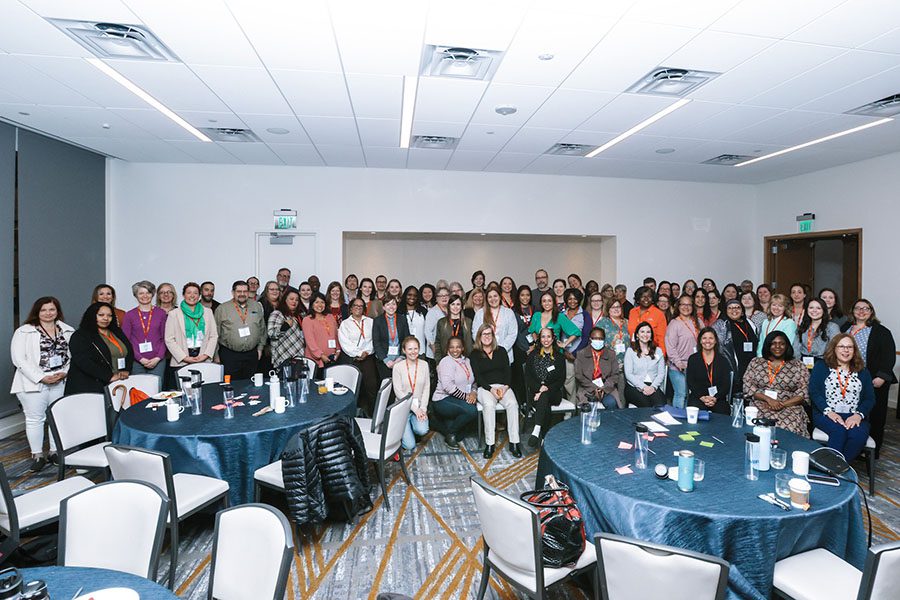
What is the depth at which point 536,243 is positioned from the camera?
31.9 ft

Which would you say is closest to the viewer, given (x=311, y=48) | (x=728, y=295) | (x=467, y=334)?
(x=311, y=48)

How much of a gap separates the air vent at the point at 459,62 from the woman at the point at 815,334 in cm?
461

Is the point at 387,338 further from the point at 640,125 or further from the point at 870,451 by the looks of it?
the point at 870,451

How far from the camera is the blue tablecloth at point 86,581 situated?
167 centimetres

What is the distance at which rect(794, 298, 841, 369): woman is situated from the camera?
215 inches

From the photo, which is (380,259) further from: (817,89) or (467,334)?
(817,89)

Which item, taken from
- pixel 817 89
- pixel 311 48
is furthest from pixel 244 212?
pixel 817 89

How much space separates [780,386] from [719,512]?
9.59 ft

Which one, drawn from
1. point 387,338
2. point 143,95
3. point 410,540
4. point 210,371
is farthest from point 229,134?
point 410,540

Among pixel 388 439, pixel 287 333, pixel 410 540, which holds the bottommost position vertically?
pixel 410 540

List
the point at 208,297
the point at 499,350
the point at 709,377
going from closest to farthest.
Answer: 1. the point at 709,377
2. the point at 499,350
3. the point at 208,297

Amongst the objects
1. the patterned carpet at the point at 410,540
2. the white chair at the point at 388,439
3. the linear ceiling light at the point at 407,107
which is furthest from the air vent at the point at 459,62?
the patterned carpet at the point at 410,540

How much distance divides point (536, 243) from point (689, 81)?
5.60 metres

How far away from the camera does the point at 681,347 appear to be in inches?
227
